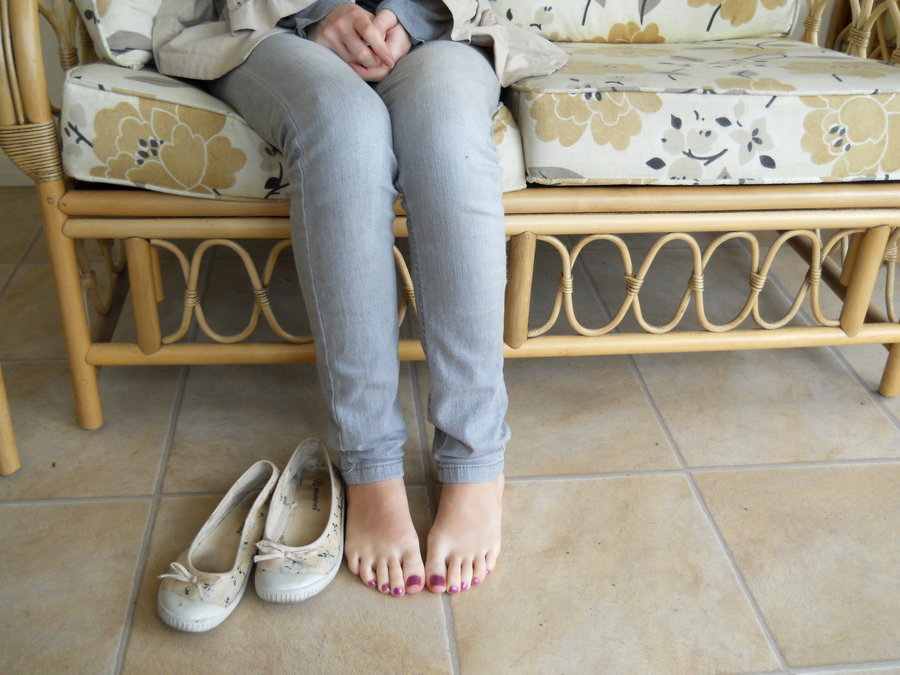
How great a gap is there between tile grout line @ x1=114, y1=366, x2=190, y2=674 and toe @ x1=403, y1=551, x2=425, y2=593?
31 centimetres

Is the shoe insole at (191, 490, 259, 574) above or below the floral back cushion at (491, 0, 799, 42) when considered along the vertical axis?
below

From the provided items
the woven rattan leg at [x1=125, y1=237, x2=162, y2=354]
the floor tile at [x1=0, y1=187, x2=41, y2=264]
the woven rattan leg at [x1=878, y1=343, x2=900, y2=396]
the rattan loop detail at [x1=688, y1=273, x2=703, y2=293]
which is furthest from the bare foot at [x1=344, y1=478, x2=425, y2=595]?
the floor tile at [x1=0, y1=187, x2=41, y2=264]

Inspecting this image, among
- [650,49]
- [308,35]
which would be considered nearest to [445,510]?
[308,35]

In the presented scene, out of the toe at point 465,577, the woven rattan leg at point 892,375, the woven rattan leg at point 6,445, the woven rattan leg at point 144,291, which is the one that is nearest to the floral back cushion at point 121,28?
the woven rattan leg at point 144,291

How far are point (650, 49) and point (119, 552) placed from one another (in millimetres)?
1153

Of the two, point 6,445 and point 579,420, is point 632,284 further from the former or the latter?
point 6,445

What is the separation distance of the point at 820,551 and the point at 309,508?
2.14 feet

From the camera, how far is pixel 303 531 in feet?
3.41

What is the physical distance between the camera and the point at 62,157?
109 centimetres

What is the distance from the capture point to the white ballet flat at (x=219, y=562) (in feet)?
3.03

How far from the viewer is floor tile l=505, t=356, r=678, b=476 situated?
122 centimetres

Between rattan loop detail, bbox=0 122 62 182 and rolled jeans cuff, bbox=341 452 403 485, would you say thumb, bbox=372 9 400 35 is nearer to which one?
rattan loop detail, bbox=0 122 62 182

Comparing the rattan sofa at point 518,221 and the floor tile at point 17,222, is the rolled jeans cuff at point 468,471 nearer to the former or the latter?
the rattan sofa at point 518,221

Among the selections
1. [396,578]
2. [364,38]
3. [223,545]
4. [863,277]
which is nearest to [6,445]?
[223,545]
